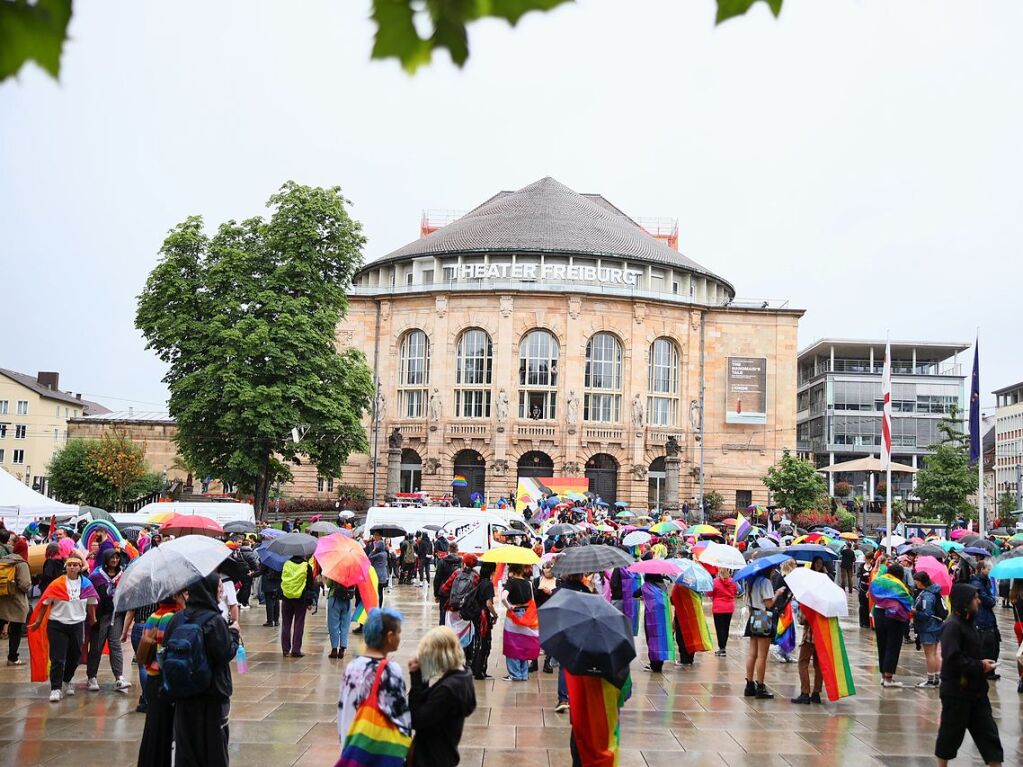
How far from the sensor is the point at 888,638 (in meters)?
12.8

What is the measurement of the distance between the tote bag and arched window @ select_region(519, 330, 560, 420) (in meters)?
57.1

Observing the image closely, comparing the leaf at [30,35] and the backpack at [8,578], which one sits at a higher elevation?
the leaf at [30,35]

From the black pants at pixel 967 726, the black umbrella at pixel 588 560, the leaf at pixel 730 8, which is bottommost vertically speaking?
the black pants at pixel 967 726

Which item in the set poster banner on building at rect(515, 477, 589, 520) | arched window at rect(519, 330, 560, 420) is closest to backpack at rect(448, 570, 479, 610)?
poster banner on building at rect(515, 477, 589, 520)

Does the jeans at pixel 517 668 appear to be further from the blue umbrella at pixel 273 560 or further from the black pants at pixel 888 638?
the black pants at pixel 888 638

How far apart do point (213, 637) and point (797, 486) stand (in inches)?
1890

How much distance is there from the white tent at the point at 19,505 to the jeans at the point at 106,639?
13.4m

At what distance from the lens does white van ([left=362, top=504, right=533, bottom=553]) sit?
28.4 meters

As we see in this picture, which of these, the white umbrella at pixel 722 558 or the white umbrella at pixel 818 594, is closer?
the white umbrella at pixel 818 594

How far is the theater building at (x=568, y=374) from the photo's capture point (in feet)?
205

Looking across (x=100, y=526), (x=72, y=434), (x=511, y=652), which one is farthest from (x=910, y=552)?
(x=72, y=434)

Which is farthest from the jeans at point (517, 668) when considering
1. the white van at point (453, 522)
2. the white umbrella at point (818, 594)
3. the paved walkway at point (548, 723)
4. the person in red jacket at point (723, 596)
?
the white van at point (453, 522)

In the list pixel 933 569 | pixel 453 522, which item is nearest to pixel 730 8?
pixel 933 569

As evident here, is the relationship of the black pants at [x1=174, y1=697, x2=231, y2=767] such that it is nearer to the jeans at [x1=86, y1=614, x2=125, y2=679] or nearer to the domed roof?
the jeans at [x1=86, y1=614, x2=125, y2=679]
